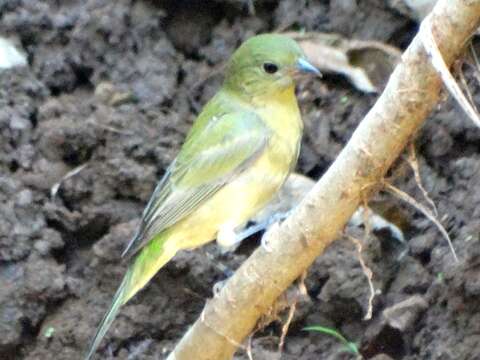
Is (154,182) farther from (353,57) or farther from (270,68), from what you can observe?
(353,57)

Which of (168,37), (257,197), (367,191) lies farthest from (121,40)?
(367,191)

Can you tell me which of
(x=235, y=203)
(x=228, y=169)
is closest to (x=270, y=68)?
(x=228, y=169)

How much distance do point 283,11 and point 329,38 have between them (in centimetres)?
29

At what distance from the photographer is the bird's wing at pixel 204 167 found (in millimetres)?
4227

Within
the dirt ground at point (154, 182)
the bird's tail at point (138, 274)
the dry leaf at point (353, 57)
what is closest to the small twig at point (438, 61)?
the dirt ground at point (154, 182)

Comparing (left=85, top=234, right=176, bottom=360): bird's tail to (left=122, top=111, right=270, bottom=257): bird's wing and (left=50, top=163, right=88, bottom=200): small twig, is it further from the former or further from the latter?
(left=50, top=163, right=88, bottom=200): small twig

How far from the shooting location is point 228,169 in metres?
4.27

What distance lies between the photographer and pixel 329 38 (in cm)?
528

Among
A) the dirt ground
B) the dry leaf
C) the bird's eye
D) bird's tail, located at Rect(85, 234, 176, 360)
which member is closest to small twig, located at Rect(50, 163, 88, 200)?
the dirt ground

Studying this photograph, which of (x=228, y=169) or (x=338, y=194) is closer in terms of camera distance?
(x=338, y=194)

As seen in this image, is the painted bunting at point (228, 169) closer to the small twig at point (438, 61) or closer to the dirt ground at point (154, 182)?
the dirt ground at point (154, 182)

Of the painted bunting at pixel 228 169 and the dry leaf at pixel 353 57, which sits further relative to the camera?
the dry leaf at pixel 353 57

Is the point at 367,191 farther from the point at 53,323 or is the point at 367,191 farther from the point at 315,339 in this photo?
the point at 53,323

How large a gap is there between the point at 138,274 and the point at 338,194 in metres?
1.02
